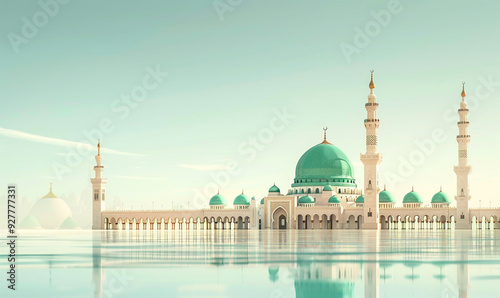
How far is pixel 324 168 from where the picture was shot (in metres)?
72.9

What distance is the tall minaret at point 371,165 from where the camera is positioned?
6003 centimetres

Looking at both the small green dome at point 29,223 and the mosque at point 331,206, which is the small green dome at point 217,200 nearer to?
the mosque at point 331,206

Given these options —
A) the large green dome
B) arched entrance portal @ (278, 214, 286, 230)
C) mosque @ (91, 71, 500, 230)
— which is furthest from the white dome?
the large green dome

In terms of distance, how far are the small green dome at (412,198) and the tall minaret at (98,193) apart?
34032 mm

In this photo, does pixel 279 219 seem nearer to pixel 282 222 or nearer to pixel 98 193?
pixel 282 222

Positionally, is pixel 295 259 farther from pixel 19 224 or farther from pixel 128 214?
pixel 19 224

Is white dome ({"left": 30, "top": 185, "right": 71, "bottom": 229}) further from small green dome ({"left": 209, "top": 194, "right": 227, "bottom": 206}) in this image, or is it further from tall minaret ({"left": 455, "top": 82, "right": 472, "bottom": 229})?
tall minaret ({"left": 455, "top": 82, "right": 472, "bottom": 229})

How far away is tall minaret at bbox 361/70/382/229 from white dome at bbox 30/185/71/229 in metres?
55.6

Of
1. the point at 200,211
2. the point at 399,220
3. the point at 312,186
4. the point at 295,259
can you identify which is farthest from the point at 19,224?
the point at 295,259

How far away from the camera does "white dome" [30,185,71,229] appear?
10025 centimetres

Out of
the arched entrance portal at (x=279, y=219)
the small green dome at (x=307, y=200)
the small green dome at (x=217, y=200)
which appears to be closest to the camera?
the small green dome at (x=307, y=200)

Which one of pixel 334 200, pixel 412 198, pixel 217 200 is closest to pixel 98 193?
pixel 217 200

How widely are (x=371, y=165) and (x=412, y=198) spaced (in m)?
15.0

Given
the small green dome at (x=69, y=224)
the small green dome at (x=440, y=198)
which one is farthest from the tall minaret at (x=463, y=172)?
the small green dome at (x=69, y=224)
